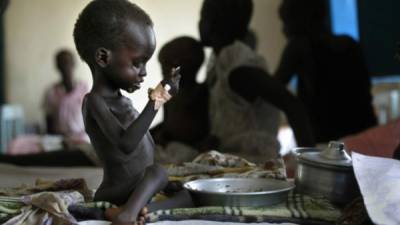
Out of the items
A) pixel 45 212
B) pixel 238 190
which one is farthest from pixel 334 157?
pixel 45 212

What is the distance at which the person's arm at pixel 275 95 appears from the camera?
1227 millimetres

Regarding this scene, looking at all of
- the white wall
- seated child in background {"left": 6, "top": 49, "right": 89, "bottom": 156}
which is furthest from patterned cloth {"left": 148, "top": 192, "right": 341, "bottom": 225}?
the white wall

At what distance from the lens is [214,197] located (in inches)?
25.3

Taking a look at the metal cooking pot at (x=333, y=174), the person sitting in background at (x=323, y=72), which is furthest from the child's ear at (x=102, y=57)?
the person sitting in background at (x=323, y=72)

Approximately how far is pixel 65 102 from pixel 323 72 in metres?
1.60

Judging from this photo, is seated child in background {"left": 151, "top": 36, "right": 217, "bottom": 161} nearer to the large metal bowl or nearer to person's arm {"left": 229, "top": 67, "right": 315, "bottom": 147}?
person's arm {"left": 229, "top": 67, "right": 315, "bottom": 147}

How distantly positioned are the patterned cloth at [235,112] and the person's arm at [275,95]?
3 centimetres

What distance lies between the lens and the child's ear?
63 cm

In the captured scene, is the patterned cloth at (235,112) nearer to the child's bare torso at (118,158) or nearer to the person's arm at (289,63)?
the person's arm at (289,63)

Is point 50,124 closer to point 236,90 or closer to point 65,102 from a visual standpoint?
point 65,102

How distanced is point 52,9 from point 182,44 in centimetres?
209

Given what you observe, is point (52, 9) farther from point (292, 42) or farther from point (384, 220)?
point (384, 220)

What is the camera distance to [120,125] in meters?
0.61

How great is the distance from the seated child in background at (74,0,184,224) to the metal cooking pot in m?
0.19
